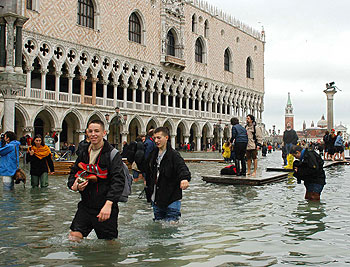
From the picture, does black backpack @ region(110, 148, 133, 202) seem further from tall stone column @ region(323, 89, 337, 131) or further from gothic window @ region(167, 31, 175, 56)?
gothic window @ region(167, 31, 175, 56)

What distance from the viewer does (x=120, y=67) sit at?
1078 inches

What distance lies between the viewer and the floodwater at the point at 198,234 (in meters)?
3.60

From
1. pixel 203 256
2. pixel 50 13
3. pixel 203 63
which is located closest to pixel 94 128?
pixel 203 256

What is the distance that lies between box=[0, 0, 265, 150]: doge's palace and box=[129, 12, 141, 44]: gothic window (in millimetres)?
70

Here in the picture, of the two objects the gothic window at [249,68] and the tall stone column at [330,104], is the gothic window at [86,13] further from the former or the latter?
the gothic window at [249,68]

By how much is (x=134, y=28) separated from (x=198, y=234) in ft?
85.6

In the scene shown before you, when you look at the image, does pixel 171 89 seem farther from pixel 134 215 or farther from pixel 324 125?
pixel 324 125

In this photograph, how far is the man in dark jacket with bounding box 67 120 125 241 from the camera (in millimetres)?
3641

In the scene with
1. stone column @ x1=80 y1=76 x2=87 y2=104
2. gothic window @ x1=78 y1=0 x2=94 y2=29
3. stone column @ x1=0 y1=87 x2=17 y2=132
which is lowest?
stone column @ x1=0 y1=87 x2=17 y2=132

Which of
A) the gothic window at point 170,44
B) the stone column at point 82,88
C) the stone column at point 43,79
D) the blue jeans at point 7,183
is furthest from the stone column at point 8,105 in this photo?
the gothic window at point 170,44

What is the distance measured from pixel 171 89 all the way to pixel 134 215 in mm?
28607

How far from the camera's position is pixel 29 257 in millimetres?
3631

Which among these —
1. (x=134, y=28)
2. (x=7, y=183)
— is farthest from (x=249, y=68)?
(x=7, y=183)

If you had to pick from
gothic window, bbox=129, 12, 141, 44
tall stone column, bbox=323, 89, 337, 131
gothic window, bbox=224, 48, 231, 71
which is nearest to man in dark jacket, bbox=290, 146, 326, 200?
tall stone column, bbox=323, 89, 337, 131
